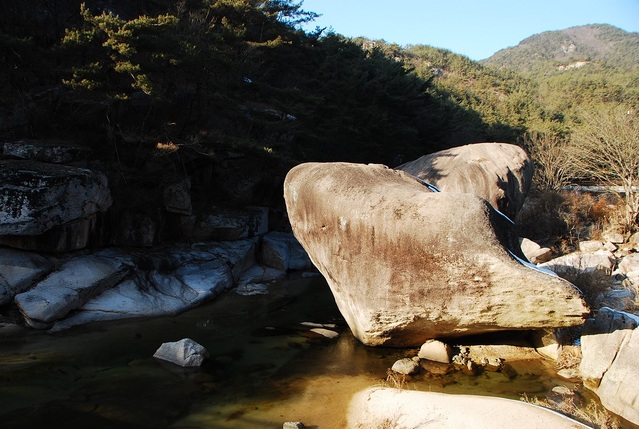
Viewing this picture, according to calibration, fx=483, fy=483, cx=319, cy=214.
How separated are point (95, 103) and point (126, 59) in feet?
4.99

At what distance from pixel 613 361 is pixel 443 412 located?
10.9ft

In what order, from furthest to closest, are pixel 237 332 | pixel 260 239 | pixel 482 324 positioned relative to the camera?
pixel 260 239, pixel 237 332, pixel 482 324

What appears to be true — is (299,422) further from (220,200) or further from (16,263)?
(220,200)

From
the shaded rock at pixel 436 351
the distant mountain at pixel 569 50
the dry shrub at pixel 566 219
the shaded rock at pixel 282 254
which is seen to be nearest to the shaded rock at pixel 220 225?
the shaded rock at pixel 282 254

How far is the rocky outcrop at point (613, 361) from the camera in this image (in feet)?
22.4

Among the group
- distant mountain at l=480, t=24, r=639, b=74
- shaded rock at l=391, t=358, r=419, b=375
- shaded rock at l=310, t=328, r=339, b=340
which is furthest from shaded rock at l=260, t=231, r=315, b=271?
distant mountain at l=480, t=24, r=639, b=74

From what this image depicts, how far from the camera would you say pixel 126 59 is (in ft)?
42.3

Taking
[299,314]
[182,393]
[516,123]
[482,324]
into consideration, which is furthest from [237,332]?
[516,123]

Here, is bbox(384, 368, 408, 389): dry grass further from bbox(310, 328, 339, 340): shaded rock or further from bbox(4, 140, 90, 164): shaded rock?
bbox(4, 140, 90, 164): shaded rock

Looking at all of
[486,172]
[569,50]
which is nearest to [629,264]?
[486,172]

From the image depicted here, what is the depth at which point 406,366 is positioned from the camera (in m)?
8.37

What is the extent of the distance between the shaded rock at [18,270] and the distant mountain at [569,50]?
224ft

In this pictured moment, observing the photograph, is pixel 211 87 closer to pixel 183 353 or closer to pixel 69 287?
pixel 69 287

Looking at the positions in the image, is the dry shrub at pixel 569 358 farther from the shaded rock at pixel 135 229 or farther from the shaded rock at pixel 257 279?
the shaded rock at pixel 135 229
